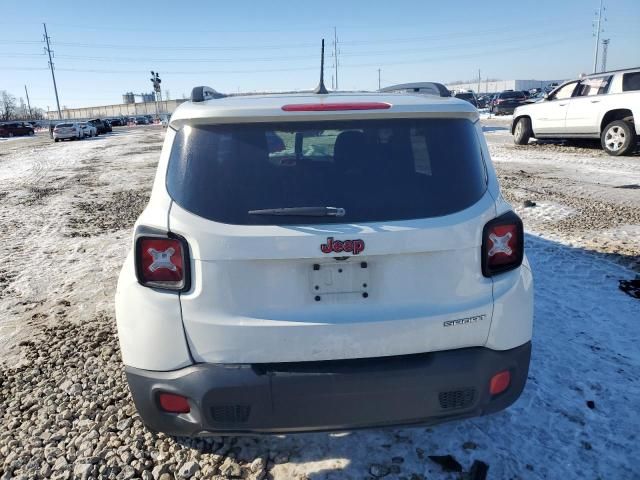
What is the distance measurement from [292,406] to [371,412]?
0.36 m

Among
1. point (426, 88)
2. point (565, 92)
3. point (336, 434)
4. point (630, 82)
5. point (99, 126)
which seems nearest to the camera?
point (336, 434)

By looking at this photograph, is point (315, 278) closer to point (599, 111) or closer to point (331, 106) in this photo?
point (331, 106)

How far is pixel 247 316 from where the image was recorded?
6.88ft

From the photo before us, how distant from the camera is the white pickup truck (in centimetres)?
1284

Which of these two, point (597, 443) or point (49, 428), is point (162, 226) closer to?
point (49, 428)

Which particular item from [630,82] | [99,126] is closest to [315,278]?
[630,82]

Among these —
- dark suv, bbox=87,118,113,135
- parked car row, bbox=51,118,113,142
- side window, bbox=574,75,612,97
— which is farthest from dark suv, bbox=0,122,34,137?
side window, bbox=574,75,612,97

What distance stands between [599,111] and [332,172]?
1395 centimetres

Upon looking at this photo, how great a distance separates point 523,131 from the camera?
17.0 metres

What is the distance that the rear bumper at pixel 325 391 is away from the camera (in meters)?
2.10

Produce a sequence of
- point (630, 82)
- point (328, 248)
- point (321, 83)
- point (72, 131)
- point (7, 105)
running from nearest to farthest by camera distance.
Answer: point (328, 248), point (321, 83), point (630, 82), point (72, 131), point (7, 105)

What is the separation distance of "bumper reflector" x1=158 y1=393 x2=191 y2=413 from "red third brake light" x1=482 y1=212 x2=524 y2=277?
58.9 inches

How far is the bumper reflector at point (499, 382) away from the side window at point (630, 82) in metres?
13.6

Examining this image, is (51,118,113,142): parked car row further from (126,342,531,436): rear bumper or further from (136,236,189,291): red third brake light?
(126,342,531,436): rear bumper
